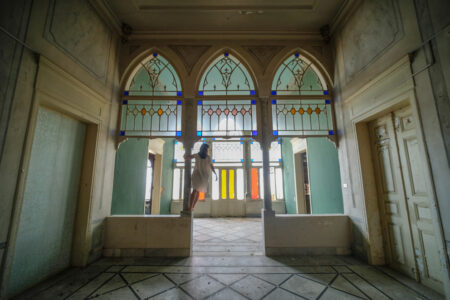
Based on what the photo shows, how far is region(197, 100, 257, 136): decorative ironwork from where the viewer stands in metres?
3.44

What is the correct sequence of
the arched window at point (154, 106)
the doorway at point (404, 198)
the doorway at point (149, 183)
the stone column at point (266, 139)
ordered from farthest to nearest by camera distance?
the doorway at point (149, 183) → the arched window at point (154, 106) → the stone column at point (266, 139) → the doorway at point (404, 198)

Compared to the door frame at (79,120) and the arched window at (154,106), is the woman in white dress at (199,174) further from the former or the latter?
the door frame at (79,120)

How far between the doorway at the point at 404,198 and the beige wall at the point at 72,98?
4.15 meters

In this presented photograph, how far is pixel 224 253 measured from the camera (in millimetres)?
3016

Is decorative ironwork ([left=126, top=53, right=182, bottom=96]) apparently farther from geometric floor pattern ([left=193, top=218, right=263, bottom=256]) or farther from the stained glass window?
the stained glass window

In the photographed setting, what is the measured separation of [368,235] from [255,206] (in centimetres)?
460

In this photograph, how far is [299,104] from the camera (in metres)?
3.49

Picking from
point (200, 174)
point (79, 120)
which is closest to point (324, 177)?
point (200, 174)

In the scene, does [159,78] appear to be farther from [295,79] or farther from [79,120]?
[295,79]

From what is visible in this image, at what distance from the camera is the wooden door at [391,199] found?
2.31 meters

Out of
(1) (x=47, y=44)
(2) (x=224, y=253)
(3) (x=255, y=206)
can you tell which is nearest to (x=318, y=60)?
(2) (x=224, y=253)

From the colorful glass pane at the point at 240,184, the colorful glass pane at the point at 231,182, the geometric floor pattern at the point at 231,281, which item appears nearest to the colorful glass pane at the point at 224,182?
the colorful glass pane at the point at 231,182

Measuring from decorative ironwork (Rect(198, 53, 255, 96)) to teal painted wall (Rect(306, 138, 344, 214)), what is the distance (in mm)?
2224

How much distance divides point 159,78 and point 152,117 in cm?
93
